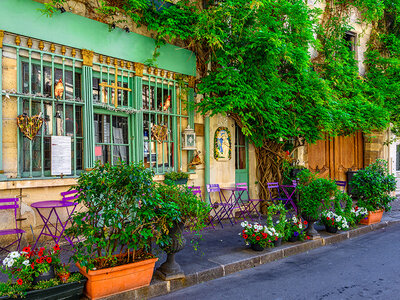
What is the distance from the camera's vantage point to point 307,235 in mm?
6562

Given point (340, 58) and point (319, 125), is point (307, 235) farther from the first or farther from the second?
point (340, 58)

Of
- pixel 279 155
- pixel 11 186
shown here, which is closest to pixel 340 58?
pixel 279 155

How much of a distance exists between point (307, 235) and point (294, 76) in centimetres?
438

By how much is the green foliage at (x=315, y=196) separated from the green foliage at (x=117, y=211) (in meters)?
3.35

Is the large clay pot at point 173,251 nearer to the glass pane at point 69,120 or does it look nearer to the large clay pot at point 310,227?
the glass pane at point 69,120

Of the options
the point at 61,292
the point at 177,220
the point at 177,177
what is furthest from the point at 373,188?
the point at 61,292

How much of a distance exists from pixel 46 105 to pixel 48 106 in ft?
0.11

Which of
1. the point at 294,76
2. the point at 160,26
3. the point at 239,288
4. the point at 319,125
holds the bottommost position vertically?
the point at 239,288

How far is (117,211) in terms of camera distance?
3.79 m

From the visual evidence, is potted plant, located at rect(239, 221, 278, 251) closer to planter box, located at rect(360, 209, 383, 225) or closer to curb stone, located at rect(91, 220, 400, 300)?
curb stone, located at rect(91, 220, 400, 300)

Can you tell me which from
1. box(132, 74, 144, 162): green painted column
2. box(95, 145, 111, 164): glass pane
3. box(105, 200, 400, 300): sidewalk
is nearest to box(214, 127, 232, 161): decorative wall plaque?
box(105, 200, 400, 300): sidewalk

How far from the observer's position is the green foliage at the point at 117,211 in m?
3.76

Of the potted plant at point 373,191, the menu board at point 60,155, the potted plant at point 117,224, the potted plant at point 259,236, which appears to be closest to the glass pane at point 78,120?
the menu board at point 60,155

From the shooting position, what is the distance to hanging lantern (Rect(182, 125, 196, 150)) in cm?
764
